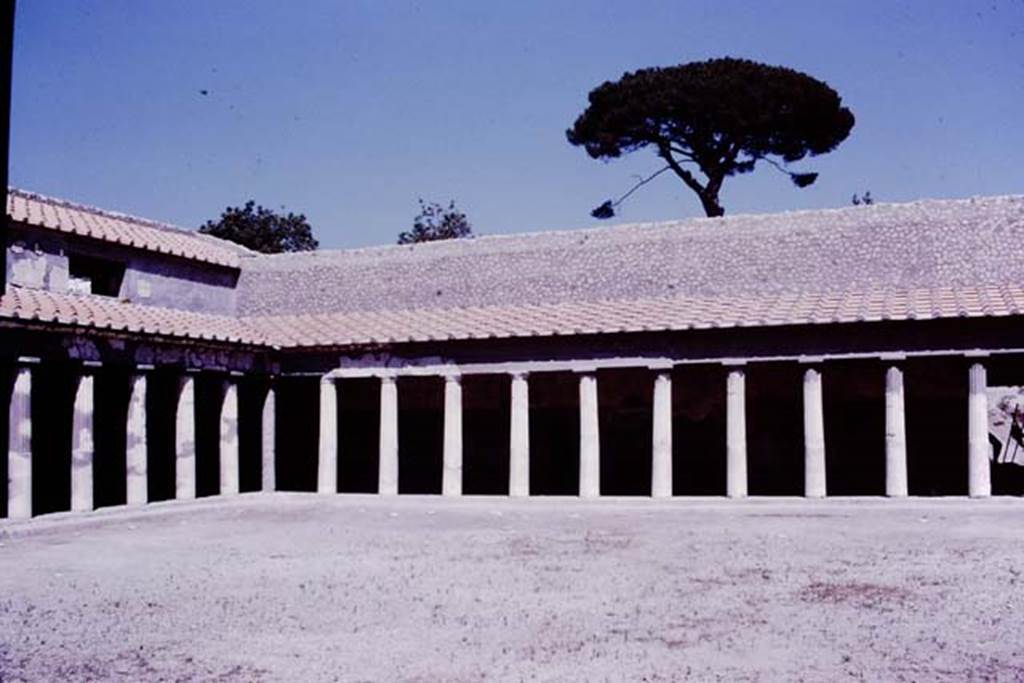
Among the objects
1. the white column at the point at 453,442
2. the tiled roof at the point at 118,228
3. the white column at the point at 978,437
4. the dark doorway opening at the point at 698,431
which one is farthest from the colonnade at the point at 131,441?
the white column at the point at 978,437

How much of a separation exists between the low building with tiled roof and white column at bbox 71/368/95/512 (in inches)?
2.3

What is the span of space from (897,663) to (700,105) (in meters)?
37.5

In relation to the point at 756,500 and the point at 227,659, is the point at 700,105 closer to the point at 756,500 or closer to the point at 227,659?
the point at 756,500

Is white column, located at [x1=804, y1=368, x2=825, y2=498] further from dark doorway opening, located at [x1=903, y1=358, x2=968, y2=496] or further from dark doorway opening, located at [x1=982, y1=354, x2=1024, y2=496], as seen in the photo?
dark doorway opening, located at [x1=903, y1=358, x2=968, y2=496]

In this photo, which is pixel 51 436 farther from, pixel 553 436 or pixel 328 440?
pixel 553 436

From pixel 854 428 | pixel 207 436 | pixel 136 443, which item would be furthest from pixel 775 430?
pixel 136 443

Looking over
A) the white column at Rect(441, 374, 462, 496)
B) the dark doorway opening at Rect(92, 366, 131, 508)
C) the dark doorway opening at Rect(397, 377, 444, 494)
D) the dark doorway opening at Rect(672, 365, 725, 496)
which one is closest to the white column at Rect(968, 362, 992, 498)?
the dark doorway opening at Rect(672, 365, 725, 496)

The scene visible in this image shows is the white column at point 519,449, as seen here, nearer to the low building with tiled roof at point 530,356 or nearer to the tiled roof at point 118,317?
the low building with tiled roof at point 530,356

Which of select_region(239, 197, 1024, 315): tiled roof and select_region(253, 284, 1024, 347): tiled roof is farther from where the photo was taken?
select_region(239, 197, 1024, 315): tiled roof

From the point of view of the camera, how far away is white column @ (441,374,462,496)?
23.2 m

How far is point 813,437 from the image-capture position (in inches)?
824

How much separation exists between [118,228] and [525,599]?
18.1 m

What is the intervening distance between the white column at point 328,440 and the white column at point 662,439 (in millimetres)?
7462

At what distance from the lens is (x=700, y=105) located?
42094mm
